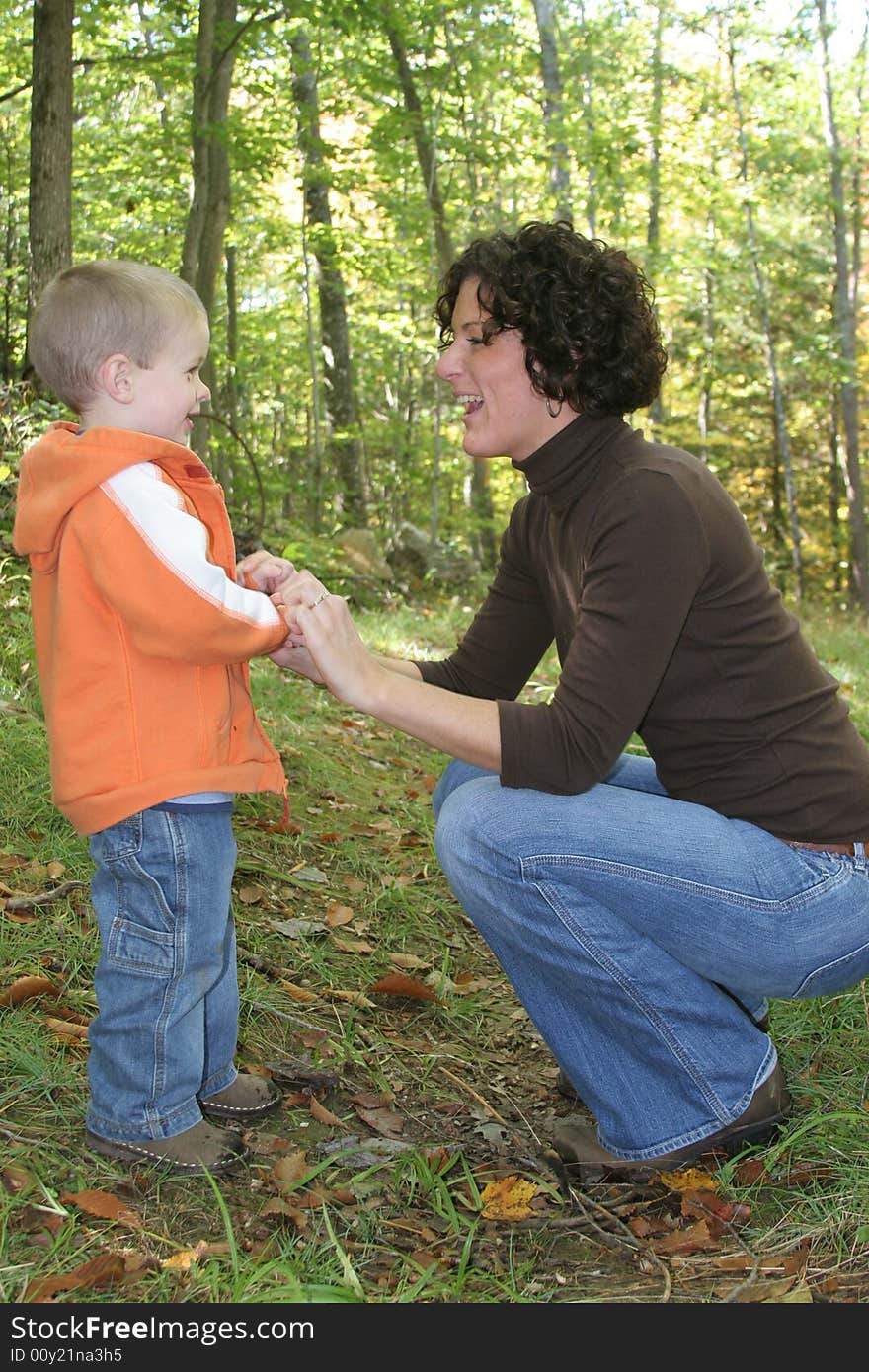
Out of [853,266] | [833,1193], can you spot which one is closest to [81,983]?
[833,1193]

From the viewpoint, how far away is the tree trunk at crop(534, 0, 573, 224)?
1138 centimetres

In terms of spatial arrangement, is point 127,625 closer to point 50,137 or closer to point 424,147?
point 50,137

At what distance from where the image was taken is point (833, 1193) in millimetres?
2088

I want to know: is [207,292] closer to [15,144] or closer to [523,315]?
[15,144]

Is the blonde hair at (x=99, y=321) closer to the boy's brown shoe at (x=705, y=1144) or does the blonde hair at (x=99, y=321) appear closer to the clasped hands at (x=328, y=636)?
the clasped hands at (x=328, y=636)

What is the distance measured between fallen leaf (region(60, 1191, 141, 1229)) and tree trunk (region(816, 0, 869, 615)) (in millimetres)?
13944

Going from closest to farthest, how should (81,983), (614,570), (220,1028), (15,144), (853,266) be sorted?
(614,570) → (220,1028) → (81,983) → (15,144) → (853,266)

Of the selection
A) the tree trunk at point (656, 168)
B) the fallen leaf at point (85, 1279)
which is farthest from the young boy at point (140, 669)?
the tree trunk at point (656, 168)

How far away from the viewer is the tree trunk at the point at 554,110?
11.4m

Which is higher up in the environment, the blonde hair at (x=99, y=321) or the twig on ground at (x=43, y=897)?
the blonde hair at (x=99, y=321)

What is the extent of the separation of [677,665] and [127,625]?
107cm

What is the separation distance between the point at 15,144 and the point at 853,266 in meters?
14.5

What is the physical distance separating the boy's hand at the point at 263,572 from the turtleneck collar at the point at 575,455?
575mm

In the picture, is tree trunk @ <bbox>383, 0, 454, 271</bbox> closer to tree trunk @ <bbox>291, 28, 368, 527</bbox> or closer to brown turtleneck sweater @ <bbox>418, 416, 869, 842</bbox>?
tree trunk @ <bbox>291, 28, 368, 527</bbox>
